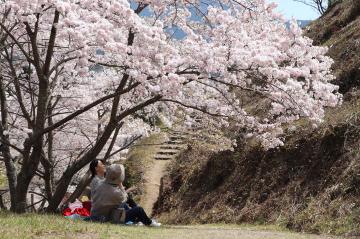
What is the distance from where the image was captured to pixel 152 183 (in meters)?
23.2

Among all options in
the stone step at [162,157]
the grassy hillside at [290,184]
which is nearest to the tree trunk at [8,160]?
the grassy hillside at [290,184]

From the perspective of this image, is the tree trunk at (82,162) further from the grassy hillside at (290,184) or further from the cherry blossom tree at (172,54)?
the grassy hillside at (290,184)

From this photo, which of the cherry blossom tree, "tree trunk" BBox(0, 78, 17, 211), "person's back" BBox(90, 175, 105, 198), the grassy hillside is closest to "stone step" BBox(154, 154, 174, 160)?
the grassy hillside

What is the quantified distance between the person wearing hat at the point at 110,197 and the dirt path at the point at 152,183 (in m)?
11.9

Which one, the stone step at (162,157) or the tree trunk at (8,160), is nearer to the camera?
the tree trunk at (8,160)

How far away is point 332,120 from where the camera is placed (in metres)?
13.9

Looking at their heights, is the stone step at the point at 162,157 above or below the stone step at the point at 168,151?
below

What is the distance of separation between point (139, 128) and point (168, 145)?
9.13 metres

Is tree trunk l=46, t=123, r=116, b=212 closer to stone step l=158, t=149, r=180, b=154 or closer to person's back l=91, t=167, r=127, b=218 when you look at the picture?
person's back l=91, t=167, r=127, b=218

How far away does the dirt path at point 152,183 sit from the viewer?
21.8m

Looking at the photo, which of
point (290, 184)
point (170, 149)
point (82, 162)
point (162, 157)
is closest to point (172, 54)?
point (82, 162)

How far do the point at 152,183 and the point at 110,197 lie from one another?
46.8 feet

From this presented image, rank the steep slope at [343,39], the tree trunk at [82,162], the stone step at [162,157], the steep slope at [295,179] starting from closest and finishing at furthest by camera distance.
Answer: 1. the tree trunk at [82,162]
2. the steep slope at [295,179]
3. the steep slope at [343,39]
4. the stone step at [162,157]

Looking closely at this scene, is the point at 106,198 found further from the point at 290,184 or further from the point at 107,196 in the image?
the point at 290,184
